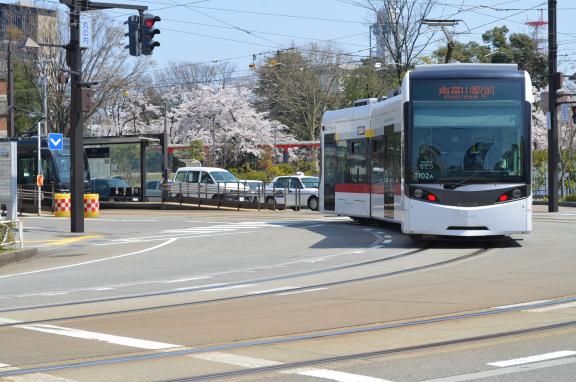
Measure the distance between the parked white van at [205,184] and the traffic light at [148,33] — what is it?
19668 millimetres

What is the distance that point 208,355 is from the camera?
8.56 metres

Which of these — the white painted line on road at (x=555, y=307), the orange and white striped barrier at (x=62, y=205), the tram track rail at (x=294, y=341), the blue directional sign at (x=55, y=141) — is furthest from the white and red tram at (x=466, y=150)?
the blue directional sign at (x=55, y=141)

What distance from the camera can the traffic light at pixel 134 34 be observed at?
25625 millimetres

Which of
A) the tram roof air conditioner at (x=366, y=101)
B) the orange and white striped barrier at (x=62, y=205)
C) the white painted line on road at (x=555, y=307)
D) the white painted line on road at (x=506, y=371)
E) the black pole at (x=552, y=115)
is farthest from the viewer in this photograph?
the orange and white striped barrier at (x=62, y=205)

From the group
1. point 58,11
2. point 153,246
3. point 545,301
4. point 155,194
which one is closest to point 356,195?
point 153,246

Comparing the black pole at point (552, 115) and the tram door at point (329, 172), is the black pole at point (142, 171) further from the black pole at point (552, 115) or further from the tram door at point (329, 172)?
the black pole at point (552, 115)

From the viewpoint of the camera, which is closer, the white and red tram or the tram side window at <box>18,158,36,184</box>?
the white and red tram

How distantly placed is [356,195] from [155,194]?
2227 centimetres

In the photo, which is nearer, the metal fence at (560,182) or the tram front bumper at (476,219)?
the tram front bumper at (476,219)

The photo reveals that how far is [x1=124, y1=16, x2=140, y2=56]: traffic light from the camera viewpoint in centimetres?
2562

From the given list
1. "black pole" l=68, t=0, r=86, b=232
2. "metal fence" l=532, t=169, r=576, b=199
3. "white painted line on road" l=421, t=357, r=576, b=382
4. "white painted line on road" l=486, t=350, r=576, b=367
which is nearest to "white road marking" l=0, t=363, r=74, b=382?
"white painted line on road" l=421, t=357, r=576, b=382

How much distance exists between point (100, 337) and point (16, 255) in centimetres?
1117

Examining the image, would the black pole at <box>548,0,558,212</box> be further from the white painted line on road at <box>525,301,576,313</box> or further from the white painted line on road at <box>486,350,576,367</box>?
the white painted line on road at <box>486,350,576,367</box>

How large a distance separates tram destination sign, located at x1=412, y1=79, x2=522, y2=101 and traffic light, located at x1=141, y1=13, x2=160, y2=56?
9076 mm
